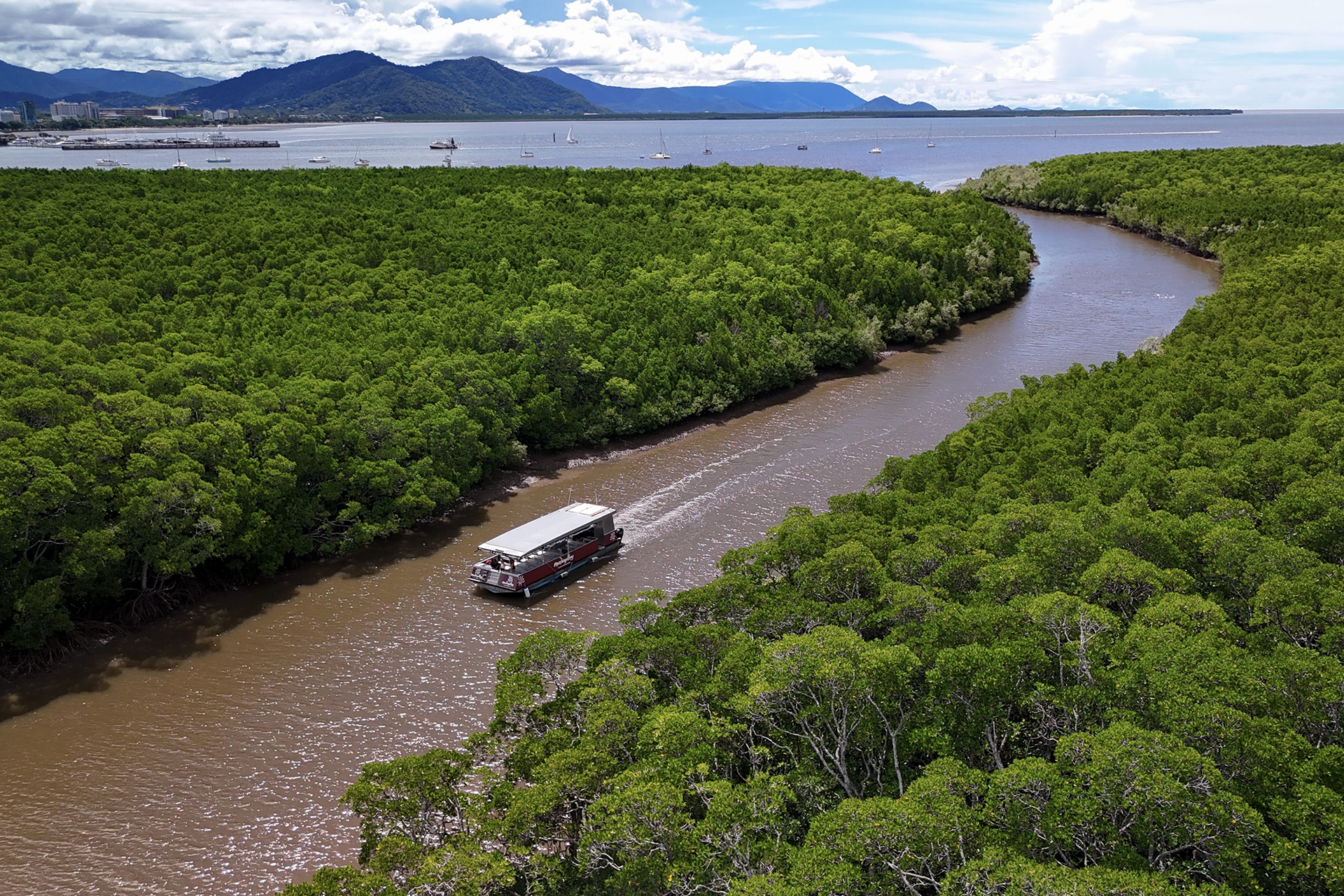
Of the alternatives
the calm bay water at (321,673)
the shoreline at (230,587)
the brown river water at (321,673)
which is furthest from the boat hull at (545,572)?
the shoreline at (230,587)

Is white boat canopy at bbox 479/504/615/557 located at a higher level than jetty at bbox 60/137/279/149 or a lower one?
lower

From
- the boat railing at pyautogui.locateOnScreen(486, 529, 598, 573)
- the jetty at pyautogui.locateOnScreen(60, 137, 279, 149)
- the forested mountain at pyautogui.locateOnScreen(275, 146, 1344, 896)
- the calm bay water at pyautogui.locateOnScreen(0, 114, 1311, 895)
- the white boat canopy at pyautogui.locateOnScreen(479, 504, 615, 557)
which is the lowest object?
the calm bay water at pyautogui.locateOnScreen(0, 114, 1311, 895)

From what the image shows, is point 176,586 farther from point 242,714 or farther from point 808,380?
point 808,380

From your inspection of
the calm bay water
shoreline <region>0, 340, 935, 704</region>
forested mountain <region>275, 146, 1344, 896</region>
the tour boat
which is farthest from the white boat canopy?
forested mountain <region>275, 146, 1344, 896</region>

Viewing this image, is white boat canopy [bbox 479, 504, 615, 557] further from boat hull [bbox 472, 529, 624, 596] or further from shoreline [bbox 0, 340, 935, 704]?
shoreline [bbox 0, 340, 935, 704]

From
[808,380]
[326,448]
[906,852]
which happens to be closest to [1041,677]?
[906,852]

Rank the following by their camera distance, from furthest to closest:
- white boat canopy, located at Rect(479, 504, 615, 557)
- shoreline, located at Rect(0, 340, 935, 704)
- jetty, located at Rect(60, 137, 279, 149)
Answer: jetty, located at Rect(60, 137, 279, 149)
white boat canopy, located at Rect(479, 504, 615, 557)
shoreline, located at Rect(0, 340, 935, 704)
